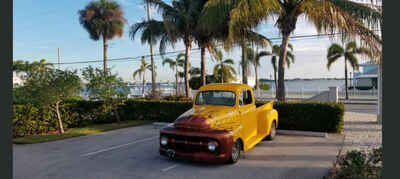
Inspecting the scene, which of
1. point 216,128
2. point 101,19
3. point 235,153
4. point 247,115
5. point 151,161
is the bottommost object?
point 151,161

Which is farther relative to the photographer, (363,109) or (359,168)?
(363,109)

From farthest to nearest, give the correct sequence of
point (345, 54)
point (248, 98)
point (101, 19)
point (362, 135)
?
point (345, 54)
point (101, 19)
point (362, 135)
point (248, 98)

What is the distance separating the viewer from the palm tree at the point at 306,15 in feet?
31.9

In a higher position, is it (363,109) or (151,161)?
(363,109)

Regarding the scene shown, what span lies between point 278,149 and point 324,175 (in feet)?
7.39

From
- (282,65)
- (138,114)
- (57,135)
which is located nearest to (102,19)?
(138,114)

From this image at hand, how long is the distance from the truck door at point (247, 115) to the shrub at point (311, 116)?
3336 millimetres

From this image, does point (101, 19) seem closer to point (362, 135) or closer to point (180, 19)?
point (180, 19)

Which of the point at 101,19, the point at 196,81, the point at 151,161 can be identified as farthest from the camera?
the point at 196,81

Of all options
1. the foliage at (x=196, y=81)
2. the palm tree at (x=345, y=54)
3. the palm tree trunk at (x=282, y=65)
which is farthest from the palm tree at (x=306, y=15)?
the foliage at (x=196, y=81)

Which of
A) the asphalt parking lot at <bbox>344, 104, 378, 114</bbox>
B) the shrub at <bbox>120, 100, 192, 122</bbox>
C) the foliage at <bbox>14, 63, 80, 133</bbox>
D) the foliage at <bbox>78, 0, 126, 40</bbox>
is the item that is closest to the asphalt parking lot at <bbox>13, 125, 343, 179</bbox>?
the foliage at <bbox>14, 63, 80, 133</bbox>

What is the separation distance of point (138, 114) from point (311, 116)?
9.05 m

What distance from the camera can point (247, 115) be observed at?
23.5 feet

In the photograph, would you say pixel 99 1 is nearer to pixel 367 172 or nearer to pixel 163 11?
pixel 163 11
